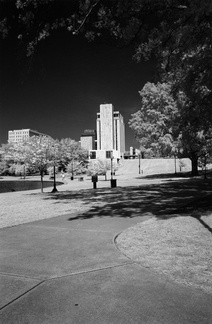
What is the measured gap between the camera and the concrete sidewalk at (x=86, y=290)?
305cm

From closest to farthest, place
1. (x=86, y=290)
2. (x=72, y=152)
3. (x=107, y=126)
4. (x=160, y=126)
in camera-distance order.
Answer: (x=86, y=290)
(x=160, y=126)
(x=72, y=152)
(x=107, y=126)

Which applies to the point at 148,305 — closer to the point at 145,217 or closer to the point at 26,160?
the point at 145,217

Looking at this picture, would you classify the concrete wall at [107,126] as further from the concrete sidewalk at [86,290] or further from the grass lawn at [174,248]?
the concrete sidewalk at [86,290]

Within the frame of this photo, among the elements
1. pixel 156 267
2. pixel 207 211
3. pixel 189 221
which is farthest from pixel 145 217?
pixel 156 267

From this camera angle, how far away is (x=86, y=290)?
12.1 feet

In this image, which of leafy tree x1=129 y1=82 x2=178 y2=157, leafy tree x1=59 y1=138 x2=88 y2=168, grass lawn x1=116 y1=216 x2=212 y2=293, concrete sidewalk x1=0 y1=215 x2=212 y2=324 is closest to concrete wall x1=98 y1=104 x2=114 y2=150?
leafy tree x1=59 y1=138 x2=88 y2=168

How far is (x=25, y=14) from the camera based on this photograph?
379 inches

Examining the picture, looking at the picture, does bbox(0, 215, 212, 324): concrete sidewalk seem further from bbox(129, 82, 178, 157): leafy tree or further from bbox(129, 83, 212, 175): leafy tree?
bbox(129, 82, 178, 157): leafy tree

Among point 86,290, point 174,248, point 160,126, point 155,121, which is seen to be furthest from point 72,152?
point 86,290

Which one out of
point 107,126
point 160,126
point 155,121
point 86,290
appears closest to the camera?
point 86,290

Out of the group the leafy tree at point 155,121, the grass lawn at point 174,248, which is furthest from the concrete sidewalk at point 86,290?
the leafy tree at point 155,121

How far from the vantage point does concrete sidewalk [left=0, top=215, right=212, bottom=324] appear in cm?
305

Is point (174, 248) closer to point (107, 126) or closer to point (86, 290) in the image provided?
point (86, 290)

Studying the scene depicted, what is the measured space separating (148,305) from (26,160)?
67.4 ft
